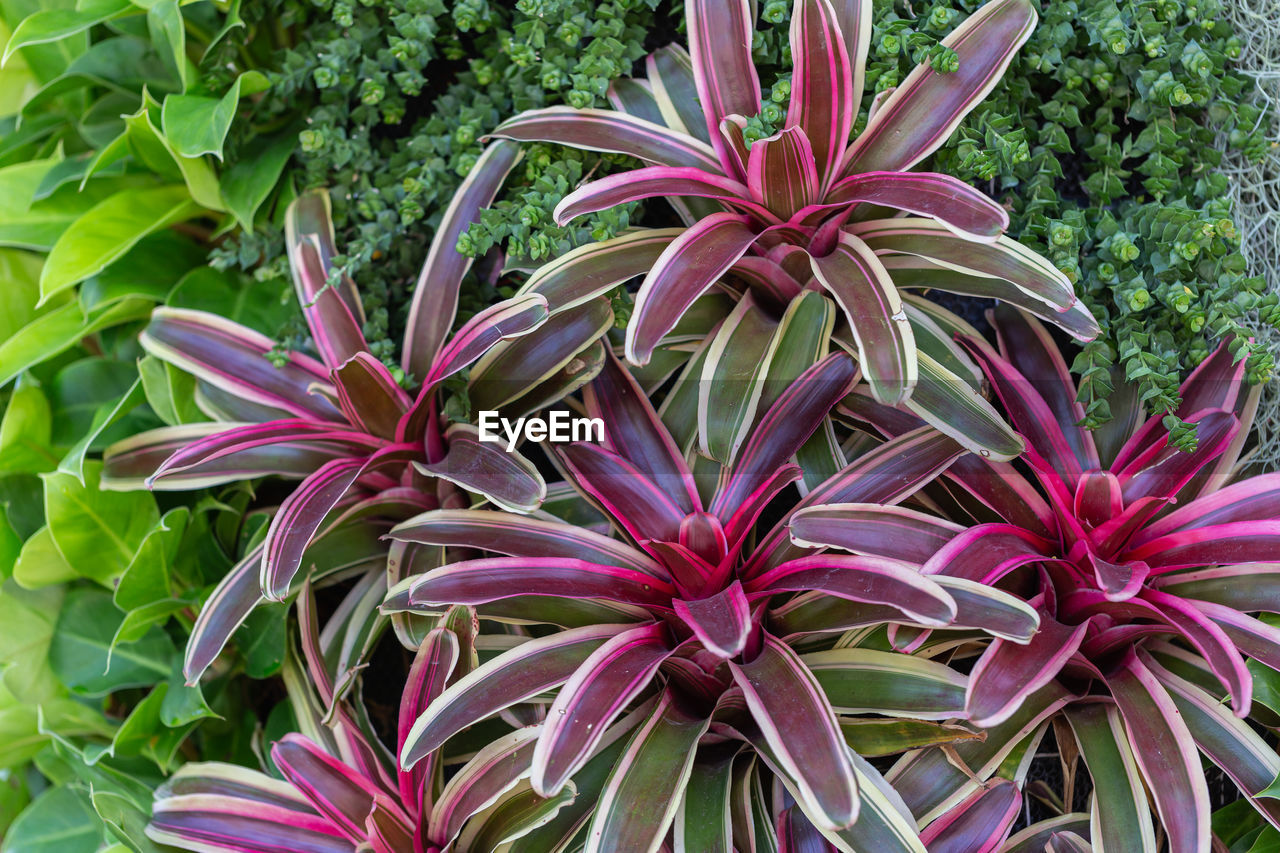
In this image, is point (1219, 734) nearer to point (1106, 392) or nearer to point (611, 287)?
point (1106, 392)

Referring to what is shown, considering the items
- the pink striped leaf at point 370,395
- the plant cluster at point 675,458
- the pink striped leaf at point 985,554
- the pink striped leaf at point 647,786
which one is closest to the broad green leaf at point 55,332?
the plant cluster at point 675,458

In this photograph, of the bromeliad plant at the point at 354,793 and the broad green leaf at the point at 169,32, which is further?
the broad green leaf at the point at 169,32

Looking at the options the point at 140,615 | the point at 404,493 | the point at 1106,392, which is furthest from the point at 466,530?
the point at 1106,392

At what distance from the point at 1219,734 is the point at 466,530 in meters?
0.93

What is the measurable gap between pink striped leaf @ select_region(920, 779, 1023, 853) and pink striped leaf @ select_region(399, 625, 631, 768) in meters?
0.44

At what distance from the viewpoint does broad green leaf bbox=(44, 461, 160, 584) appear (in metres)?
1.36

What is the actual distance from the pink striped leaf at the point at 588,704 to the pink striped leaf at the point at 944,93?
0.67 metres

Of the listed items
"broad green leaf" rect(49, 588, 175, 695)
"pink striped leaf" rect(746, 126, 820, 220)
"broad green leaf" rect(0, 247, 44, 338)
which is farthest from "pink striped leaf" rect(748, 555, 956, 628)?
"broad green leaf" rect(0, 247, 44, 338)

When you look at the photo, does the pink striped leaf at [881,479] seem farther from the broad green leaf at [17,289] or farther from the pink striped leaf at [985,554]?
the broad green leaf at [17,289]

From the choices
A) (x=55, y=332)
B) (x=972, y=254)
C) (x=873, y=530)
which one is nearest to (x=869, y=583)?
(x=873, y=530)

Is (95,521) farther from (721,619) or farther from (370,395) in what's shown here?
(721,619)

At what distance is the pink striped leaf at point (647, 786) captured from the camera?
0.92 m

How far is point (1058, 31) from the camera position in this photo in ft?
3.88

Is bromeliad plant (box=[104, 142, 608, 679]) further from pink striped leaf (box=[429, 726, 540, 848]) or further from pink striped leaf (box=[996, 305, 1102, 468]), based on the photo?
pink striped leaf (box=[996, 305, 1102, 468])
